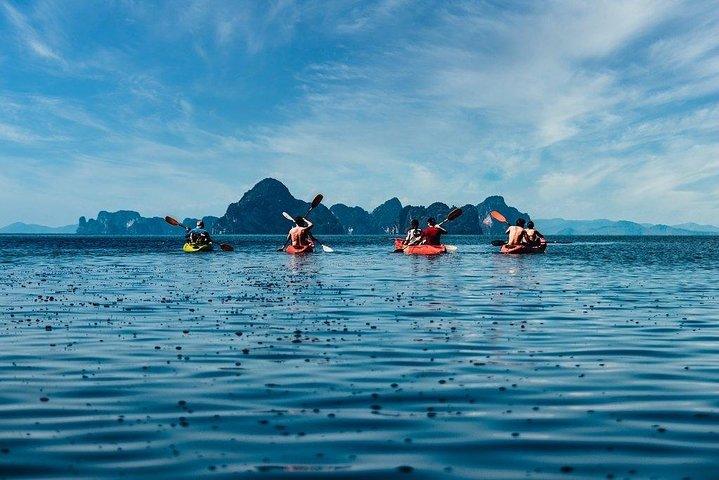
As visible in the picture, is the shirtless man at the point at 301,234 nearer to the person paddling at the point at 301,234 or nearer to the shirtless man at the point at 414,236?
the person paddling at the point at 301,234

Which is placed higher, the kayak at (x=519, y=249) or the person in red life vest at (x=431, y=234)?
the person in red life vest at (x=431, y=234)

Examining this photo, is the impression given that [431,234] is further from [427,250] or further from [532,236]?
[532,236]

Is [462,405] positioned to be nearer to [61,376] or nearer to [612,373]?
[612,373]

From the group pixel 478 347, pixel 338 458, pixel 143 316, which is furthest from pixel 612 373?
pixel 143 316

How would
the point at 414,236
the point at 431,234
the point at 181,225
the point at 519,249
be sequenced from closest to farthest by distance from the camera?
1. the point at 431,234
2. the point at 519,249
3. the point at 414,236
4. the point at 181,225

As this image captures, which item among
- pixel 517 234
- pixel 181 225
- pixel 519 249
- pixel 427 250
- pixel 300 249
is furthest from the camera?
pixel 181 225

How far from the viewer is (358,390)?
1254cm

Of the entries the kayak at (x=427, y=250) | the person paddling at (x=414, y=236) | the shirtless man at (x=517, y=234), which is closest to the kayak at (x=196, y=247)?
the person paddling at (x=414, y=236)

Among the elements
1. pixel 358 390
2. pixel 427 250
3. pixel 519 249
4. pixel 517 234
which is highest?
pixel 517 234

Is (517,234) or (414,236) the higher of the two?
(517,234)

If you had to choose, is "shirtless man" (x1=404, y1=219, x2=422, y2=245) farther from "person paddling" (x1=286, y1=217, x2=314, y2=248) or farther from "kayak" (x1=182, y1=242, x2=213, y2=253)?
"kayak" (x1=182, y1=242, x2=213, y2=253)

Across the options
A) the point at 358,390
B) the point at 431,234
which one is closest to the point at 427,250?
the point at 431,234

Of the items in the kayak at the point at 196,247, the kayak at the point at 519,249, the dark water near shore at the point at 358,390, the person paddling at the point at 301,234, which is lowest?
the dark water near shore at the point at 358,390

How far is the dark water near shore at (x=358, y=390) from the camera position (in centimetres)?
869
